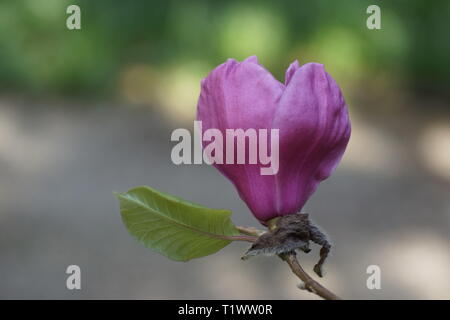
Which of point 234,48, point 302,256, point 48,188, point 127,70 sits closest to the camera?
point 302,256

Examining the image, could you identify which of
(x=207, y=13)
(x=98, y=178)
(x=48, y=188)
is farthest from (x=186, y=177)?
(x=207, y=13)

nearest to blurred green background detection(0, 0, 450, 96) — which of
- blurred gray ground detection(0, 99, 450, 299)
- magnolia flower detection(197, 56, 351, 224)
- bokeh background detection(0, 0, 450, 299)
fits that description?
bokeh background detection(0, 0, 450, 299)

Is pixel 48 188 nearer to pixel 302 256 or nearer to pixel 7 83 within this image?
pixel 7 83

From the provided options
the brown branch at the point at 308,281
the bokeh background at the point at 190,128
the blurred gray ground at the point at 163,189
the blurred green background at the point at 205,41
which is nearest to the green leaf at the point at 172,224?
the brown branch at the point at 308,281

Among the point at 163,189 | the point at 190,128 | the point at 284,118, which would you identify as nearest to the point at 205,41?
the point at 190,128

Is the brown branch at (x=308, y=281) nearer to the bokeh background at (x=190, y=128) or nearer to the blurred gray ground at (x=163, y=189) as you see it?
the blurred gray ground at (x=163, y=189)

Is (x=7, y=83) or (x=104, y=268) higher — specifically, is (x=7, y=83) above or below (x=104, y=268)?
above

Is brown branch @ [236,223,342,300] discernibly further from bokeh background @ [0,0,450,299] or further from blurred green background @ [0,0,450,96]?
blurred green background @ [0,0,450,96]
